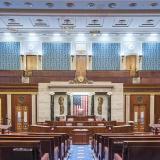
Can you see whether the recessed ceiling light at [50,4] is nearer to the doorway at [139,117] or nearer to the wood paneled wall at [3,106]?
the wood paneled wall at [3,106]

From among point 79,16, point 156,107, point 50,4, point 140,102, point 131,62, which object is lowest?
point 156,107

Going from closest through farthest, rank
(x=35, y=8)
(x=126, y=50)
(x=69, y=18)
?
(x=35, y=8) < (x=69, y=18) < (x=126, y=50)

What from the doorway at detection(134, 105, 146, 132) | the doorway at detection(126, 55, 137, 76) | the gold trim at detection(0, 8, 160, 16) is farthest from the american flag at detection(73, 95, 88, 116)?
the gold trim at detection(0, 8, 160, 16)

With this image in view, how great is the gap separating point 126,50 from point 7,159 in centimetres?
1639

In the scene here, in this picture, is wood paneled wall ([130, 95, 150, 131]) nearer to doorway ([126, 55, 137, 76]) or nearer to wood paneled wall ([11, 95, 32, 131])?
doorway ([126, 55, 137, 76])

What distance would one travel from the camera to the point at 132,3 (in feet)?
48.4

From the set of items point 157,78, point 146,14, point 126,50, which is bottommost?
point 157,78

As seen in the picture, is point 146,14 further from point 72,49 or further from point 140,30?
point 72,49

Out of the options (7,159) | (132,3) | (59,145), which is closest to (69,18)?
(132,3)

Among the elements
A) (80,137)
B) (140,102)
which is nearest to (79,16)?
(140,102)

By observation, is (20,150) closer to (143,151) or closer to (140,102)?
(143,151)

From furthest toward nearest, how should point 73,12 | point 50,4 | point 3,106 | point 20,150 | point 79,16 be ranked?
point 3,106 < point 79,16 < point 73,12 < point 50,4 < point 20,150

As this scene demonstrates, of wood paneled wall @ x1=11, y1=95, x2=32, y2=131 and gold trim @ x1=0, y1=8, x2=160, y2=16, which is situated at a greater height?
gold trim @ x1=0, y1=8, x2=160, y2=16

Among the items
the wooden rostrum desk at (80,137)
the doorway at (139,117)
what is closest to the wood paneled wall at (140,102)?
the doorway at (139,117)
